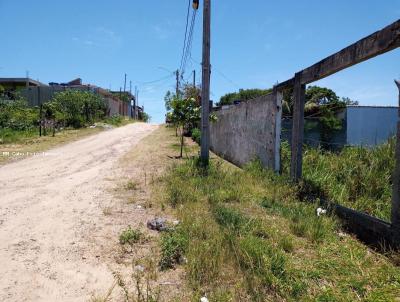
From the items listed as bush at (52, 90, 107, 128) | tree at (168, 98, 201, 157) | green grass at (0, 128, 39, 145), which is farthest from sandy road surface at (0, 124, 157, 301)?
bush at (52, 90, 107, 128)

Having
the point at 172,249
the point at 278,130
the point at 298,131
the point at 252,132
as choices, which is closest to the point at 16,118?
the point at 252,132

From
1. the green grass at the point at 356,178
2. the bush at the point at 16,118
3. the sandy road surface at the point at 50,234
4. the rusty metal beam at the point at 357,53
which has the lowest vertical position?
the sandy road surface at the point at 50,234

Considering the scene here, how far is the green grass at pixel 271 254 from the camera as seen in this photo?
344cm

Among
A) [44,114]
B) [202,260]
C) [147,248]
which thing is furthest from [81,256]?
[44,114]

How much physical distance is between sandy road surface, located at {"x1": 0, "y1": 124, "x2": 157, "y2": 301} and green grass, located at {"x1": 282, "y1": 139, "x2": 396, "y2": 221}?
3821 millimetres

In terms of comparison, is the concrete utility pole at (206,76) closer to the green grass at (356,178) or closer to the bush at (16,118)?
the green grass at (356,178)

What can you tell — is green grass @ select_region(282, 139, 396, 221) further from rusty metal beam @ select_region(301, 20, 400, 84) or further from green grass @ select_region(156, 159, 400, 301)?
rusty metal beam @ select_region(301, 20, 400, 84)

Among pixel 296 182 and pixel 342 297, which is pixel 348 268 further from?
pixel 296 182

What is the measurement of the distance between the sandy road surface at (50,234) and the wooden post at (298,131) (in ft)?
12.3

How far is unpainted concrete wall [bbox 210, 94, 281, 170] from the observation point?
8.78 meters

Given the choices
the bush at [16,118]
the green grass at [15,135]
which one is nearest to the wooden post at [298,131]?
the green grass at [15,135]

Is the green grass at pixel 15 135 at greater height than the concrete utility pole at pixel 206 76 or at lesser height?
lesser

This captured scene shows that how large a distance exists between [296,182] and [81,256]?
4.36 m

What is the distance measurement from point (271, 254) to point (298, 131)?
398cm
